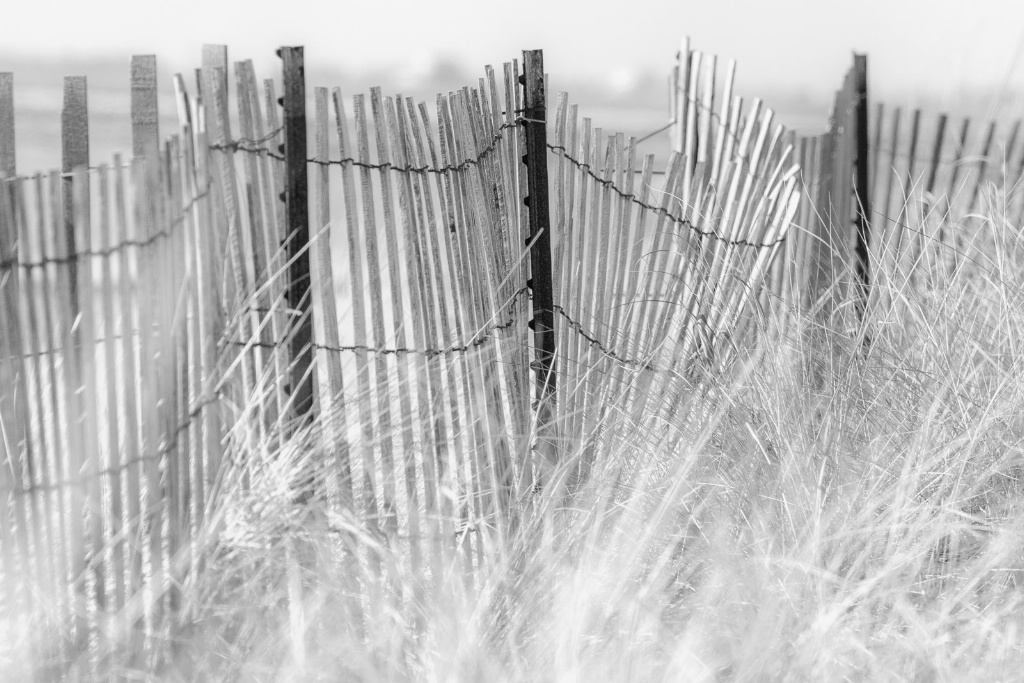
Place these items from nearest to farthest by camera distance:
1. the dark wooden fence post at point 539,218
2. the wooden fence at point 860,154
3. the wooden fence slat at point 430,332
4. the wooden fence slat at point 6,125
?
1. the wooden fence slat at point 6,125
2. the wooden fence slat at point 430,332
3. the dark wooden fence post at point 539,218
4. the wooden fence at point 860,154

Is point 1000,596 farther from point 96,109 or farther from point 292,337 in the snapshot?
point 96,109

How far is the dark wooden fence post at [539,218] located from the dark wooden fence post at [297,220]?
0.70 metres

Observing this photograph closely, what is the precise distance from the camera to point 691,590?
219 centimetres

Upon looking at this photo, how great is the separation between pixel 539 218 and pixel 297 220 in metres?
0.76

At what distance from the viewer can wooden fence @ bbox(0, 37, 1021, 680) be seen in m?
1.94

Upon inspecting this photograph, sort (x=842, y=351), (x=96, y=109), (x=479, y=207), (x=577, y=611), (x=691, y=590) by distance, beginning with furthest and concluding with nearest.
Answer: (x=96, y=109) → (x=842, y=351) → (x=479, y=207) → (x=691, y=590) → (x=577, y=611)

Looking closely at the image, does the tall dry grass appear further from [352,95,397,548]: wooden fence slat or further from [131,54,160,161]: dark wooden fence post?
[131,54,160,161]: dark wooden fence post

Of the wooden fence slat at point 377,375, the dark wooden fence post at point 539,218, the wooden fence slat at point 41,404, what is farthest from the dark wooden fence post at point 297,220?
the dark wooden fence post at point 539,218

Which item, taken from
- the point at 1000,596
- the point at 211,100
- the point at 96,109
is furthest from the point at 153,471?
the point at 96,109

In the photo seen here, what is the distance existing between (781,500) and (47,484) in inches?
55.9

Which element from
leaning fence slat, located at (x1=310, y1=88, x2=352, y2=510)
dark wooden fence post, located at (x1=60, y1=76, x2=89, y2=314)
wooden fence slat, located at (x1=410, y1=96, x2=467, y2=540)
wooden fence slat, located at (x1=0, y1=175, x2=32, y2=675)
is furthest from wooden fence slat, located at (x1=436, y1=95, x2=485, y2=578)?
wooden fence slat, located at (x1=0, y1=175, x2=32, y2=675)

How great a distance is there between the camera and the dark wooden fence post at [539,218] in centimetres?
275

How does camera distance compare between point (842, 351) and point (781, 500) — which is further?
point (842, 351)

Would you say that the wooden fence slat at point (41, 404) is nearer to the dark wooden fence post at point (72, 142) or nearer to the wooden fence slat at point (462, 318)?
the dark wooden fence post at point (72, 142)
